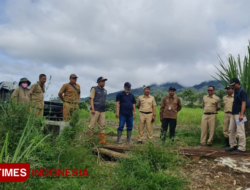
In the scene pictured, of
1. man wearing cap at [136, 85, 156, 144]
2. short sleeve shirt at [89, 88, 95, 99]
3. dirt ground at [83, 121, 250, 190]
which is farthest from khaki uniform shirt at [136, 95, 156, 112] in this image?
dirt ground at [83, 121, 250, 190]

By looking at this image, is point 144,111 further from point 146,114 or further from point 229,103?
point 229,103

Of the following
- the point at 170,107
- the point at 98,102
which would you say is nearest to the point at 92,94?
the point at 98,102

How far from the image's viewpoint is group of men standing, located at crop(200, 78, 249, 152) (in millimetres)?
4559

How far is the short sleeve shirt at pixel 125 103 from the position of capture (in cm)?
555

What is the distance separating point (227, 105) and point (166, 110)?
5.07 feet

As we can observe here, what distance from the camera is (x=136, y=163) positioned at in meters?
3.44

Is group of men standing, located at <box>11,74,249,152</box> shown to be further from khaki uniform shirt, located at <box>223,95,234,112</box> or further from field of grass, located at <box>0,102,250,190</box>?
field of grass, located at <box>0,102,250,190</box>

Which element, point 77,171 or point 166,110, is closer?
point 77,171

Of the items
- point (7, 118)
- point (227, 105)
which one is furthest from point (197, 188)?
point (227, 105)

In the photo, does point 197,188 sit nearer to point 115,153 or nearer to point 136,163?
point 136,163

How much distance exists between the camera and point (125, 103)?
5.60m

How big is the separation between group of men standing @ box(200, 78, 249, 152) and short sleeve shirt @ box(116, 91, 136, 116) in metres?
2.00

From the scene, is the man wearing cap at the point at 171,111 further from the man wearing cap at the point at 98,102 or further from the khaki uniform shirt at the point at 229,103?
the man wearing cap at the point at 98,102

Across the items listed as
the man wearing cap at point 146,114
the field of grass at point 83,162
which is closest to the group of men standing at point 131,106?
the man wearing cap at point 146,114
